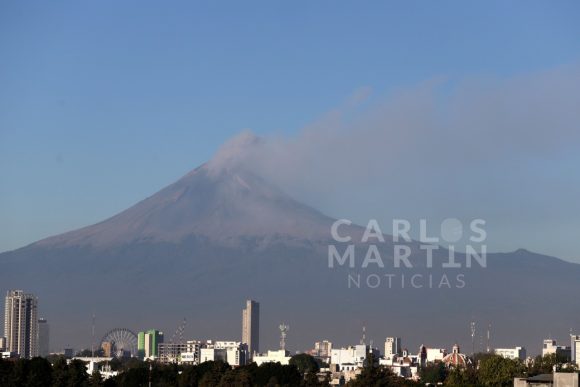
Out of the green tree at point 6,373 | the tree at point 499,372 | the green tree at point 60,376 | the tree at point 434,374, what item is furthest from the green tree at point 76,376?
the tree at point 434,374

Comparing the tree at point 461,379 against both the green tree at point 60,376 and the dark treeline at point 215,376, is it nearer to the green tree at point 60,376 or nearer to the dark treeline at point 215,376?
the dark treeline at point 215,376

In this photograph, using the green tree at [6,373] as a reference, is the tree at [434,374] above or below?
below

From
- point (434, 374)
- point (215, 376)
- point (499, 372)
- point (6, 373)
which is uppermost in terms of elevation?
point (499, 372)

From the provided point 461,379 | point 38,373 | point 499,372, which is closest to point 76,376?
point 38,373

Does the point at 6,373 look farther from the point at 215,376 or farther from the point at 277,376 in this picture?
the point at 277,376

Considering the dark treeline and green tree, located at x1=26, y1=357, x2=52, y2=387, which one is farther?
the dark treeline

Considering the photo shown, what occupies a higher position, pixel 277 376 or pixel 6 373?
pixel 6 373

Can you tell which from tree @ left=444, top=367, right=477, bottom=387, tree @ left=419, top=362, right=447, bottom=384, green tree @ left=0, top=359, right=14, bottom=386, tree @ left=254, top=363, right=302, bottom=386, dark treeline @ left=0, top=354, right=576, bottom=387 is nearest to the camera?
green tree @ left=0, top=359, right=14, bottom=386

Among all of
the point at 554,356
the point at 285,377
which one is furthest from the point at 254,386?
the point at 554,356

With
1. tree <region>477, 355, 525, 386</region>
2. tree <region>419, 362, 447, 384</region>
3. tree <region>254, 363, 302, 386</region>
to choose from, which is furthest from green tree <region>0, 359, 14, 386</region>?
tree <region>419, 362, 447, 384</region>

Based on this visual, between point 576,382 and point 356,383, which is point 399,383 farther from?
point 576,382

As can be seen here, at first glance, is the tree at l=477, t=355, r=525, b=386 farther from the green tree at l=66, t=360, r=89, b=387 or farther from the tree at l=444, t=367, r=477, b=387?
the green tree at l=66, t=360, r=89, b=387
